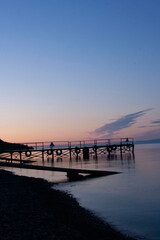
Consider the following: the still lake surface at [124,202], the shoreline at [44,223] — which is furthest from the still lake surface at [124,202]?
the shoreline at [44,223]

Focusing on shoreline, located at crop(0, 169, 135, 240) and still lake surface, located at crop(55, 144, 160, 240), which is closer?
shoreline, located at crop(0, 169, 135, 240)

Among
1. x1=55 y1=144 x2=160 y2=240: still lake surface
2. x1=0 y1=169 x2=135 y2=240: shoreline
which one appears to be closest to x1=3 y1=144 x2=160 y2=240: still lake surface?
x1=55 y1=144 x2=160 y2=240: still lake surface

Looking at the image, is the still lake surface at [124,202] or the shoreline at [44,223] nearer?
the shoreline at [44,223]

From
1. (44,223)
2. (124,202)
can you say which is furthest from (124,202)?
(44,223)

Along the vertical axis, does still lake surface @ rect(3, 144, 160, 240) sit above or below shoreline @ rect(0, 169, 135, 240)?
below

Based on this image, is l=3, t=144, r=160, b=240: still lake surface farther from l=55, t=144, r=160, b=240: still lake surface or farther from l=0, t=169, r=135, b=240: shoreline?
l=0, t=169, r=135, b=240: shoreline

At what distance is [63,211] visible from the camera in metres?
10.1

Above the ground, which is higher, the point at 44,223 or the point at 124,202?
the point at 44,223

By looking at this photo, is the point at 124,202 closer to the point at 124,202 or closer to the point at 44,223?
the point at 124,202

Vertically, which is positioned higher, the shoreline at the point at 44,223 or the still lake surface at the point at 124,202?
the shoreline at the point at 44,223

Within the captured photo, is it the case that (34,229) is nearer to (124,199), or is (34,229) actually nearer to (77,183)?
(124,199)

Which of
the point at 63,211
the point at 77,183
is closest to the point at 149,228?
the point at 63,211

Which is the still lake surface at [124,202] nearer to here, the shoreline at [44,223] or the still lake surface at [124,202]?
the still lake surface at [124,202]

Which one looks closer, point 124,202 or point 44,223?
point 44,223
